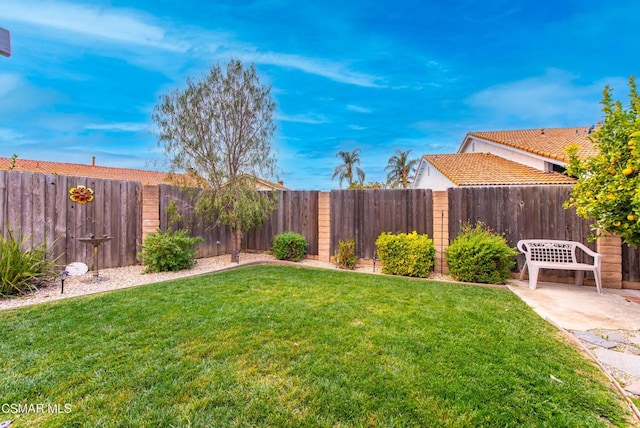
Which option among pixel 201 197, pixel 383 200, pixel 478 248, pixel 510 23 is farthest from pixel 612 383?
pixel 510 23

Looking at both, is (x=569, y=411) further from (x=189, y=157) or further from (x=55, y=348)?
(x=189, y=157)

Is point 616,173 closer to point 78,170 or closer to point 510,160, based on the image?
point 510,160

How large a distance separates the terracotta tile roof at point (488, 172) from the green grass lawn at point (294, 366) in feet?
22.4

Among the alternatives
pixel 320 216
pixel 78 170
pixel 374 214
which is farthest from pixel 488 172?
pixel 78 170

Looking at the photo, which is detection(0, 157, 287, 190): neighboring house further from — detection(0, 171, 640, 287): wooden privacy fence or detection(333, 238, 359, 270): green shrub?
detection(333, 238, 359, 270): green shrub

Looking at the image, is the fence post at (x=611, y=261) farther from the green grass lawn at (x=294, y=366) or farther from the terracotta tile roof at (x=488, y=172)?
the terracotta tile roof at (x=488, y=172)

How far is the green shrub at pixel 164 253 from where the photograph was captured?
231 inches

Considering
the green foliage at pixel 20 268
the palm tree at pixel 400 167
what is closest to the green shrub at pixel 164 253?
the green foliage at pixel 20 268

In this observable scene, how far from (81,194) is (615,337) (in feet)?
27.8

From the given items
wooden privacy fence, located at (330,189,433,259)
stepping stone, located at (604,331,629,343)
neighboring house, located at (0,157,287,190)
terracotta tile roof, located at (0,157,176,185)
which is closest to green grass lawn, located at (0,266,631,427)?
stepping stone, located at (604,331,629,343)

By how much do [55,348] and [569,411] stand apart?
401 centimetres

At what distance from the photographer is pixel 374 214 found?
274 inches

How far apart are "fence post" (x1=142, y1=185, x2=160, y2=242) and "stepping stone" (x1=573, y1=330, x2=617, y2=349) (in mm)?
7460

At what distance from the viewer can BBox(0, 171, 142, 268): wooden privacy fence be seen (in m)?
A: 4.87
